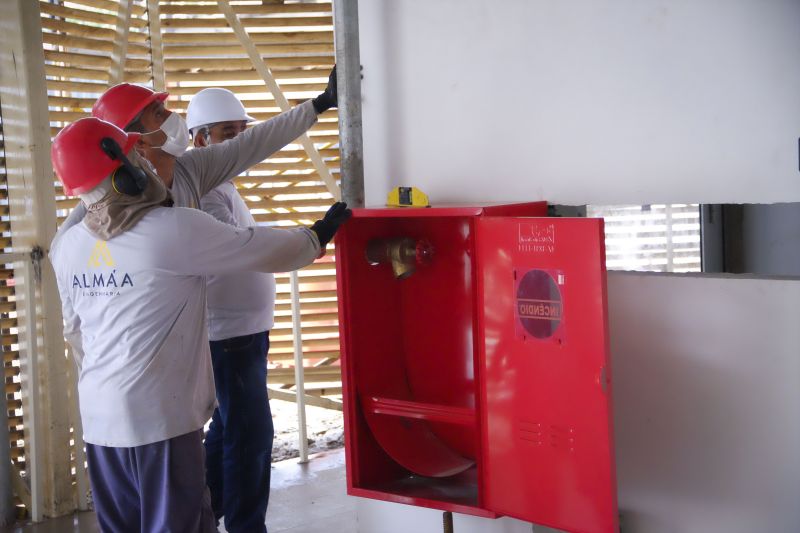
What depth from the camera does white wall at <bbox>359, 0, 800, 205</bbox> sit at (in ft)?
7.30

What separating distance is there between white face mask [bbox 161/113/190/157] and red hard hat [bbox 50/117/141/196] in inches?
18.4

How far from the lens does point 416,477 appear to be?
2.94 meters

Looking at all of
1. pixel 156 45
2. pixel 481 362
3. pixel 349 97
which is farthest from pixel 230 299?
pixel 156 45

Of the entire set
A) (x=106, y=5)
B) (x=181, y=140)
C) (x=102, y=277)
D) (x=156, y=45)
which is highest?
(x=106, y=5)

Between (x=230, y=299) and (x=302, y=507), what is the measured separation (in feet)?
4.07

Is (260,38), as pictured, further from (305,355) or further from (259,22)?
(305,355)

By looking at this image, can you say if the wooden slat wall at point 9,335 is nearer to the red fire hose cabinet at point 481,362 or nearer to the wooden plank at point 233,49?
the wooden plank at point 233,49

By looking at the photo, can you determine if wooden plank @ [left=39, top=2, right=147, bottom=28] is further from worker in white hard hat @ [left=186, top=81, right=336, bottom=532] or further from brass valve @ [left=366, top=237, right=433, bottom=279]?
brass valve @ [left=366, top=237, right=433, bottom=279]

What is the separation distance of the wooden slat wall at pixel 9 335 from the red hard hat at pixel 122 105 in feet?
4.62

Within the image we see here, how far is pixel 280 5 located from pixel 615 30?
3540 mm

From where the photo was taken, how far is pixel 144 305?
99.3 inches

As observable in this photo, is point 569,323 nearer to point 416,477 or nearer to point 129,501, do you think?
point 416,477

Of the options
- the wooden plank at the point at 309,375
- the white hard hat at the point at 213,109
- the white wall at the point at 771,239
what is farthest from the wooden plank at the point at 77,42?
the white wall at the point at 771,239

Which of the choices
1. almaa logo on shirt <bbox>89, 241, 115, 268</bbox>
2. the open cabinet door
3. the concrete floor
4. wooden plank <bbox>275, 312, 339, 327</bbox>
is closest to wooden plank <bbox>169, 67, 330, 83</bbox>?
wooden plank <bbox>275, 312, 339, 327</bbox>
